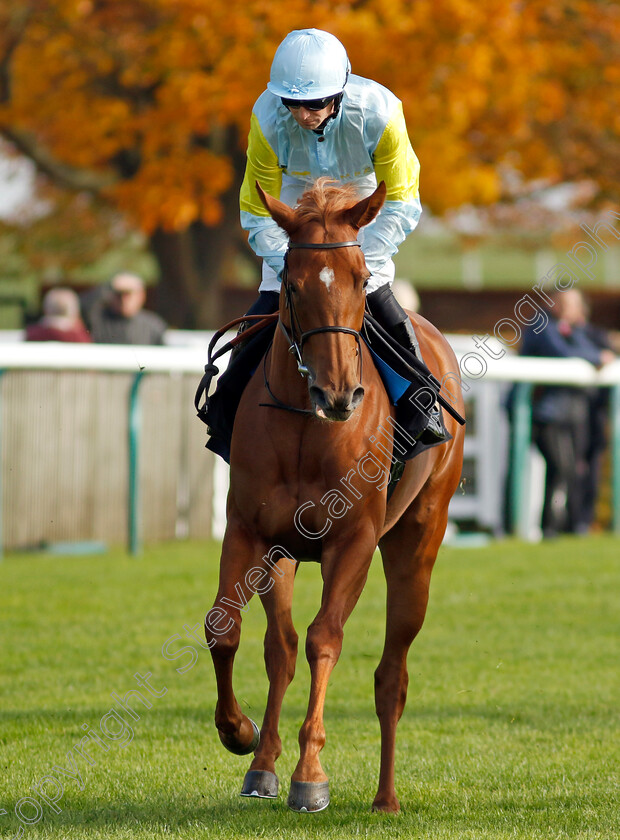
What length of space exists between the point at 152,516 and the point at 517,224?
22.4m

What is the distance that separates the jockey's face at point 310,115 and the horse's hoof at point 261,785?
237cm

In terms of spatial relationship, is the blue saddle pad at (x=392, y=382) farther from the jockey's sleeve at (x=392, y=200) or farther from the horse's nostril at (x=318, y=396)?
the horse's nostril at (x=318, y=396)

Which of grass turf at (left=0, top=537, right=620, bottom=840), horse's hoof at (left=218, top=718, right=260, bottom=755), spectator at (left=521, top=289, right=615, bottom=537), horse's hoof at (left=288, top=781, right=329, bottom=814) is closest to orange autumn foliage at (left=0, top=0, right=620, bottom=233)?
spectator at (left=521, top=289, right=615, bottom=537)

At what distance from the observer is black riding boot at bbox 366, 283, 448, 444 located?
5.23m

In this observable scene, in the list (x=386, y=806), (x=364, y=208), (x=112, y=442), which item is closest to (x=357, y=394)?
(x=364, y=208)

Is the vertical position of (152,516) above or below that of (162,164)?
below

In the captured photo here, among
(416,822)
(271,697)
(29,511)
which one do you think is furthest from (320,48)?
(29,511)

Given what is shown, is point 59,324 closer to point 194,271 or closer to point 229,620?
point 229,620

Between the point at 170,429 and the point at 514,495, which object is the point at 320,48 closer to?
the point at 170,429

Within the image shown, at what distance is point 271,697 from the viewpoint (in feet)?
16.2

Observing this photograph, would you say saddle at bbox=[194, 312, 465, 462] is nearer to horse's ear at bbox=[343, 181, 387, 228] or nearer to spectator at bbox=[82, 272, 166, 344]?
horse's ear at bbox=[343, 181, 387, 228]

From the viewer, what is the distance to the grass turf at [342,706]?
15.5 ft

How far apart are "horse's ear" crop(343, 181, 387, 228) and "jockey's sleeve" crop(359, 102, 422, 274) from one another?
463mm

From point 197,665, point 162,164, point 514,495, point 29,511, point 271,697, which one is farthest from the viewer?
point 162,164
